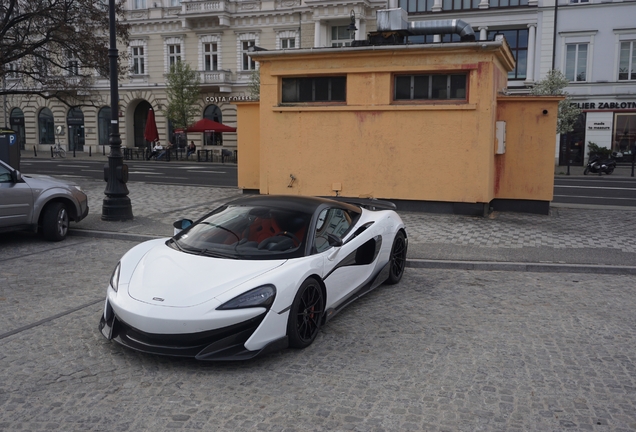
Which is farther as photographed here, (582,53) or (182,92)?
(182,92)

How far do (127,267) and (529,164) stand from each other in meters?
10.6

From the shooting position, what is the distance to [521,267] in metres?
9.05

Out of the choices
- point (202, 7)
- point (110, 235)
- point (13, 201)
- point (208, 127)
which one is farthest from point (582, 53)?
point (13, 201)

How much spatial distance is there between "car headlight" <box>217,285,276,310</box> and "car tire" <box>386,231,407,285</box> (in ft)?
9.51

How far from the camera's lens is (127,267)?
5.83 metres

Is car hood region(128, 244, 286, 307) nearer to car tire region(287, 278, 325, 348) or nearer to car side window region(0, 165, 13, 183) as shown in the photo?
car tire region(287, 278, 325, 348)

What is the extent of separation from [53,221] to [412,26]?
9.07 meters

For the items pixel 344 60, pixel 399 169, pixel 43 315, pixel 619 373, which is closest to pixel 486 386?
pixel 619 373

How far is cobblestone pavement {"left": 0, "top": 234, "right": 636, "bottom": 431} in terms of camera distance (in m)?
4.18

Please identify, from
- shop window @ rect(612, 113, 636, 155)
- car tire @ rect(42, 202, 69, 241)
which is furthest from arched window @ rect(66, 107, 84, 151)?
car tire @ rect(42, 202, 69, 241)

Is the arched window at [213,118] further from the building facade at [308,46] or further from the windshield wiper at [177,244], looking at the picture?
the windshield wiper at [177,244]

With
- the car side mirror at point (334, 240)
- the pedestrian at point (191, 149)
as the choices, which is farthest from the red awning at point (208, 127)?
the car side mirror at point (334, 240)

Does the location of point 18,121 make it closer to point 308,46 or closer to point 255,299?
point 308,46

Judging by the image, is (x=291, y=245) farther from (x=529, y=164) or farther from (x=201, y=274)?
(x=529, y=164)
